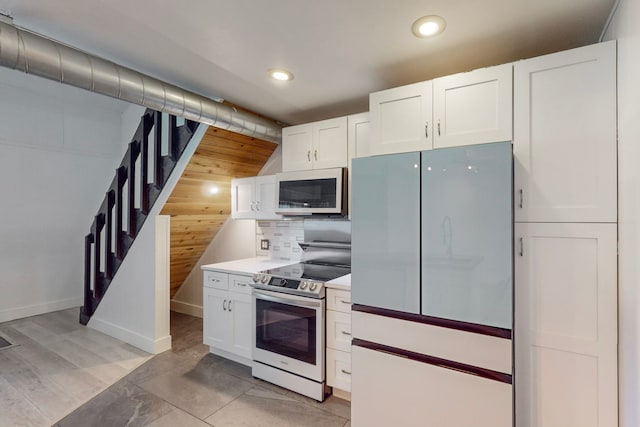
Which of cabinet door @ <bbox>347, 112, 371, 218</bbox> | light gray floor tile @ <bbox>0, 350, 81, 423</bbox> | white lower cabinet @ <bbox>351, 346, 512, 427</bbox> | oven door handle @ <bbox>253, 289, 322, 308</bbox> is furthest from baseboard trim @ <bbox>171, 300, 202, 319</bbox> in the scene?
white lower cabinet @ <bbox>351, 346, 512, 427</bbox>

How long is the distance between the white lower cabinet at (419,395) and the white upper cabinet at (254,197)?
1.79 meters

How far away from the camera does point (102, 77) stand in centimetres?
201

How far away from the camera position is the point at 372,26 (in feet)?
5.69

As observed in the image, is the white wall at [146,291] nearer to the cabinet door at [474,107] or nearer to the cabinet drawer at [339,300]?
the cabinet drawer at [339,300]

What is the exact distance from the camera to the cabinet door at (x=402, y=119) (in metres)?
2.07

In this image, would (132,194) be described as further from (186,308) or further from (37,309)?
(37,309)

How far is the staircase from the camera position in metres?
3.24

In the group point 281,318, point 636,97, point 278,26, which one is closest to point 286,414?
point 281,318

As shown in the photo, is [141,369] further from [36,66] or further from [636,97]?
[636,97]

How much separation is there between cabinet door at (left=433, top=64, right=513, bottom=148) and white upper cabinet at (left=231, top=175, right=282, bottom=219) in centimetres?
182

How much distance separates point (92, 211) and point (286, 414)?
4.48 m

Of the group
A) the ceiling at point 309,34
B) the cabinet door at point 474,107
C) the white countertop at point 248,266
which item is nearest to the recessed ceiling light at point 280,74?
the ceiling at point 309,34

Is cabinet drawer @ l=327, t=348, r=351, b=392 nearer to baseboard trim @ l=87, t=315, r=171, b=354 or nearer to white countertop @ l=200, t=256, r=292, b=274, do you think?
white countertop @ l=200, t=256, r=292, b=274

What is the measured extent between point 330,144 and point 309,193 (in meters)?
0.49
